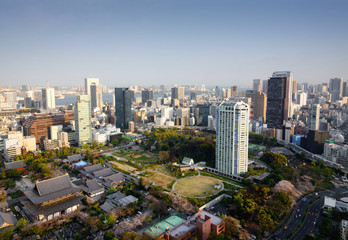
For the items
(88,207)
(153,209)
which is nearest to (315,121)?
(153,209)

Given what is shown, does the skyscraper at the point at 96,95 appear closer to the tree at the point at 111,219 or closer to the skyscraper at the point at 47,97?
the skyscraper at the point at 47,97

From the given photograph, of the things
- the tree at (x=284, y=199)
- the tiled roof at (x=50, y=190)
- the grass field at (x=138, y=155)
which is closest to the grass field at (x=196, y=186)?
Result: the tree at (x=284, y=199)

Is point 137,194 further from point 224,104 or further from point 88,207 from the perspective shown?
point 224,104

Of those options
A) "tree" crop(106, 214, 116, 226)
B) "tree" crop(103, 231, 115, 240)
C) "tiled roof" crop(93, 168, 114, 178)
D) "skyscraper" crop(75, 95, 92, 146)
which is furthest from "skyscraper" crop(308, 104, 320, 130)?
"skyscraper" crop(75, 95, 92, 146)

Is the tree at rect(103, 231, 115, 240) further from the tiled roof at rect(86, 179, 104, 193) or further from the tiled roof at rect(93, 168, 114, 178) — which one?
the tiled roof at rect(93, 168, 114, 178)

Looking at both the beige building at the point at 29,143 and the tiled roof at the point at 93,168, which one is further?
the beige building at the point at 29,143

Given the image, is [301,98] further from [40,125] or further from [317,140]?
[40,125]
